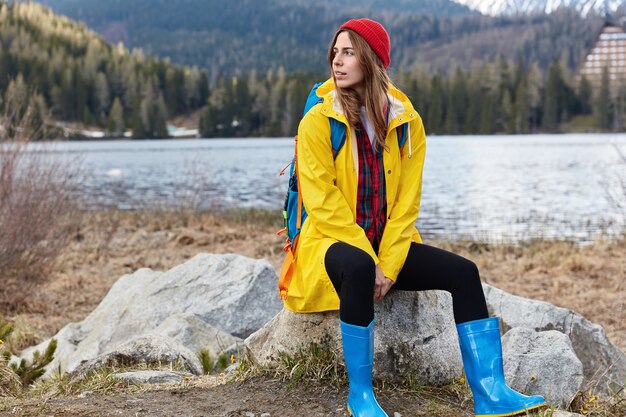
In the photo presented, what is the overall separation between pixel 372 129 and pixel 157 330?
3.23 meters

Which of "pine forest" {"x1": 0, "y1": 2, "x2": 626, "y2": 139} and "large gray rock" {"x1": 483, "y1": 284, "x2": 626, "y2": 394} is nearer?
"large gray rock" {"x1": 483, "y1": 284, "x2": 626, "y2": 394}

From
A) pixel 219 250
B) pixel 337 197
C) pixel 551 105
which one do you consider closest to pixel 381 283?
pixel 337 197

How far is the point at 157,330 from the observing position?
6.38m

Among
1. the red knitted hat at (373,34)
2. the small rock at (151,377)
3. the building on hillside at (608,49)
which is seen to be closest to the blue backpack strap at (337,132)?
the red knitted hat at (373,34)

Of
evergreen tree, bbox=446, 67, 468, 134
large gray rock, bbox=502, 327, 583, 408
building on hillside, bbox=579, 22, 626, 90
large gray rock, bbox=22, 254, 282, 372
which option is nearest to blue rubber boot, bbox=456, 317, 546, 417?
large gray rock, bbox=502, 327, 583, 408

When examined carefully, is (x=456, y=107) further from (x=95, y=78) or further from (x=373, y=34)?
(x=373, y=34)

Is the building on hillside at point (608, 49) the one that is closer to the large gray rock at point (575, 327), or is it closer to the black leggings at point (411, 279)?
the large gray rock at point (575, 327)

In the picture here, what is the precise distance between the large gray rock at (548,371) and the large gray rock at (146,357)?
217cm

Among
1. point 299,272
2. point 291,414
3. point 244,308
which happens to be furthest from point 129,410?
point 244,308

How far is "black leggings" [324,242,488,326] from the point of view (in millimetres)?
3695

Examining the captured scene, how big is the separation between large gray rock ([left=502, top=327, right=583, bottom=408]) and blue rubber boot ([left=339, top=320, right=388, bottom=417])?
117 cm

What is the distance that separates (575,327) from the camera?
238 inches

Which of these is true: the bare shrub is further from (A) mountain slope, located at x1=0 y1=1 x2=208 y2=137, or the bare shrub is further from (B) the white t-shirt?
(A) mountain slope, located at x1=0 y1=1 x2=208 y2=137

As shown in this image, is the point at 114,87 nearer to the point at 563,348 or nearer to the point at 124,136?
the point at 124,136
